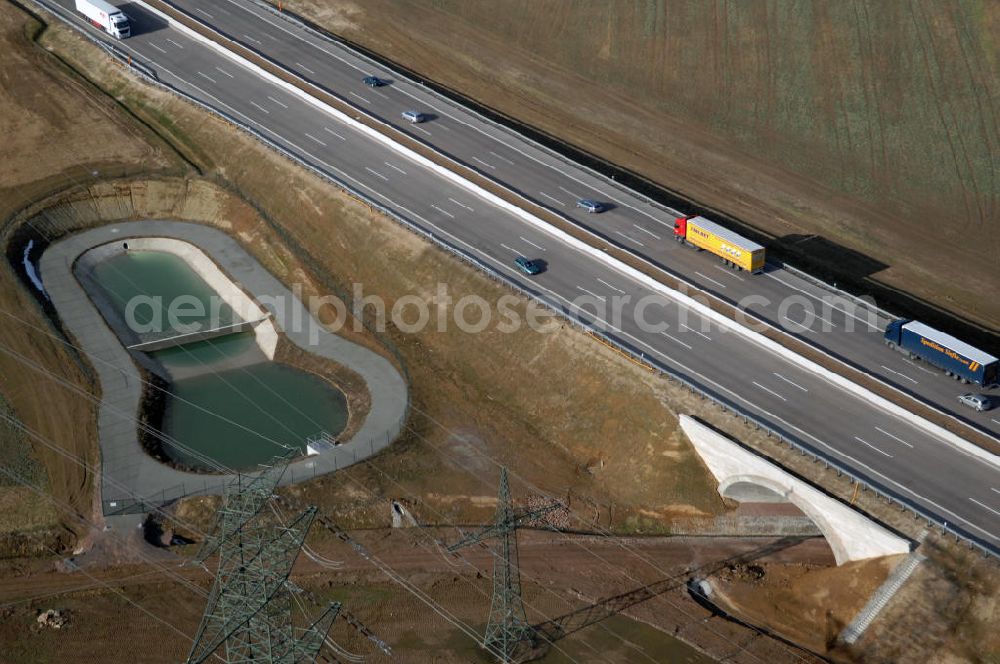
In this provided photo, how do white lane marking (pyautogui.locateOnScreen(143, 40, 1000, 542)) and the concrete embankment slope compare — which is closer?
white lane marking (pyautogui.locateOnScreen(143, 40, 1000, 542))

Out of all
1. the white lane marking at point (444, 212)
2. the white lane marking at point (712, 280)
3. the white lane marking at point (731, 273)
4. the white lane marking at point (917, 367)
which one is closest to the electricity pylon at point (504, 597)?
the white lane marking at point (712, 280)

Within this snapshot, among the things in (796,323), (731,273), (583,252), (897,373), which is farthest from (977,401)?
(583,252)

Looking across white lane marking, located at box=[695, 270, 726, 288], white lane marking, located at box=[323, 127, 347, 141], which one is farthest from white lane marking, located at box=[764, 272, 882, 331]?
white lane marking, located at box=[323, 127, 347, 141]

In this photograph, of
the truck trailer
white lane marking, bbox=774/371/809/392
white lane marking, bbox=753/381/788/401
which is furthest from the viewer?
the truck trailer

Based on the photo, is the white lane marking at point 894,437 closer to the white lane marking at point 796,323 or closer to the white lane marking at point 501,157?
the white lane marking at point 796,323

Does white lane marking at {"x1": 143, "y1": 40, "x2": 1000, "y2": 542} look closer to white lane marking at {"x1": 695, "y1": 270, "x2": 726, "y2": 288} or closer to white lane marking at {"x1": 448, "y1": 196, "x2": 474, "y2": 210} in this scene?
white lane marking at {"x1": 448, "y1": 196, "x2": 474, "y2": 210}

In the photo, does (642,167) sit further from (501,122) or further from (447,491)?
(447,491)
